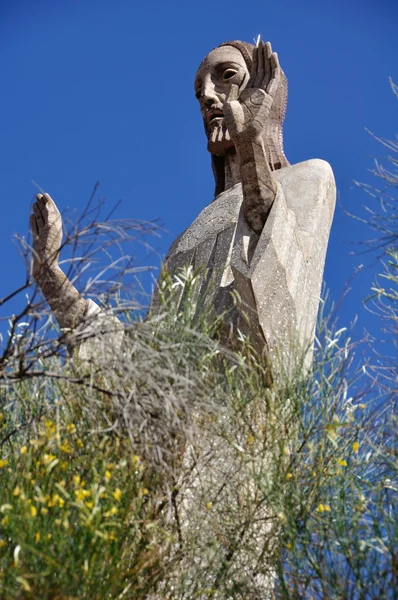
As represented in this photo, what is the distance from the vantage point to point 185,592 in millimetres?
6473

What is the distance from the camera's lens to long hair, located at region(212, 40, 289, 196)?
984 cm

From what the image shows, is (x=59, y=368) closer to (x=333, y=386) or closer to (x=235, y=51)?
(x=333, y=386)

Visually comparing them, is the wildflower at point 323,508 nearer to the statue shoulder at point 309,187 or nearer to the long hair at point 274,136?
the statue shoulder at point 309,187

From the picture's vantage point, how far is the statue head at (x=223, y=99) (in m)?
9.97

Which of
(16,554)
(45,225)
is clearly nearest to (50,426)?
(16,554)

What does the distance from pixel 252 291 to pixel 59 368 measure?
4.79ft

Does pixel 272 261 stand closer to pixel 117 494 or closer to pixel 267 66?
pixel 267 66

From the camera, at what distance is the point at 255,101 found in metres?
8.44

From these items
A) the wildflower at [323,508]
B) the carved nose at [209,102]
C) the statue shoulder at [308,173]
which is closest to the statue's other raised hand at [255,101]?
the statue shoulder at [308,173]

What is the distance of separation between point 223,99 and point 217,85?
0.71 ft

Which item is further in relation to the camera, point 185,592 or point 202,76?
point 202,76

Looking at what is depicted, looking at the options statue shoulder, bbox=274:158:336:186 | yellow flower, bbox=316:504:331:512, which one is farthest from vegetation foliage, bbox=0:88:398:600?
statue shoulder, bbox=274:158:336:186

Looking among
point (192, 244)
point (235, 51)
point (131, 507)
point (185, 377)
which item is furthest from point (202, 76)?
point (131, 507)

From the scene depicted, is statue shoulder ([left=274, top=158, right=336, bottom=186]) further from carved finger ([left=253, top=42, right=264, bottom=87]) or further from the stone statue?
carved finger ([left=253, top=42, right=264, bottom=87])
